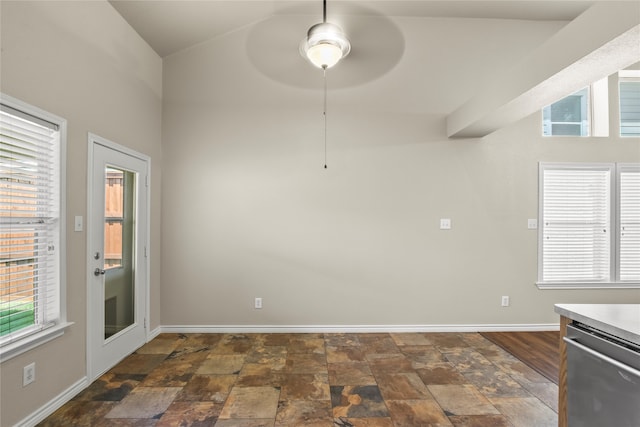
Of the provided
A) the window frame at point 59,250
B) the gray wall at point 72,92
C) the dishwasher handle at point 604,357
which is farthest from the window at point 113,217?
the dishwasher handle at point 604,357

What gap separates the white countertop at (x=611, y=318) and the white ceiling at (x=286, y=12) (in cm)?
340

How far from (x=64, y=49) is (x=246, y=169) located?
1.89 m

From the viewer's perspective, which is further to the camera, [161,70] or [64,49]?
[161,70]

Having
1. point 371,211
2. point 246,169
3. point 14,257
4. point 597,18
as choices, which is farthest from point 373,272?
point 14,257

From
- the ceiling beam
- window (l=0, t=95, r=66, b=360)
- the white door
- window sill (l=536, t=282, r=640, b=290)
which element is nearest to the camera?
the ceiling beam

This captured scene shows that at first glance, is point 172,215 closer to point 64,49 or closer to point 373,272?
point 64,49

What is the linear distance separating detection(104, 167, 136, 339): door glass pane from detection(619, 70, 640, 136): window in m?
5.64

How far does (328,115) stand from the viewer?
3.86m

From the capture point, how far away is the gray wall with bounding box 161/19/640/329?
12.5ft

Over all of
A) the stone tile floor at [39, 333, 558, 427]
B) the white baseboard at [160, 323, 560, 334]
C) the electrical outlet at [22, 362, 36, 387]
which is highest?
the electrical outlet at [22, 362, 36, 387]

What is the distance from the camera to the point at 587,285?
Result: 3932 mm

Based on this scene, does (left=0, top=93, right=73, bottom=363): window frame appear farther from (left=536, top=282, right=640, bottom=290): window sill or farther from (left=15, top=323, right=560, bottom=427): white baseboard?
(left=536, top=282, right=640, bottom=290): window sill

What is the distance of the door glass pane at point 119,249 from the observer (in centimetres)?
290

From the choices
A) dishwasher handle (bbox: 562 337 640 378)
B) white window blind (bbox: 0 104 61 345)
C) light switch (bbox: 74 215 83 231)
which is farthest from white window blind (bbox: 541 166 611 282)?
white window blind (bbox: 0 104 61 345)
